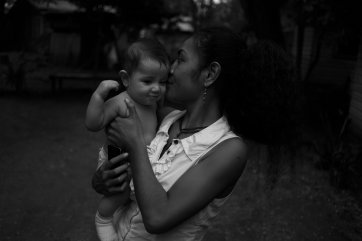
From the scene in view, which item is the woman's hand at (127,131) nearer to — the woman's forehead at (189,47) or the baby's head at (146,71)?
the baby's head at (146,71)

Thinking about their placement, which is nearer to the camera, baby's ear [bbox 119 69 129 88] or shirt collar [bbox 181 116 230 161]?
shirt collar [bbox 181 116 230 161]

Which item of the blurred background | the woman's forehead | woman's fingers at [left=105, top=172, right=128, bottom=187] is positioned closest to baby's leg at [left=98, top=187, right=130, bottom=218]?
woman's fingers at [left=105, top=172, right=128, bottom=187]

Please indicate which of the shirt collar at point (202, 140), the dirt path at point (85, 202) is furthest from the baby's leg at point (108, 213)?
the dirt path at point (85, 202)

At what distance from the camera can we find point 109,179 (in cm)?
174

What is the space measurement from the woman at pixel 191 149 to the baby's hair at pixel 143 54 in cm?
16

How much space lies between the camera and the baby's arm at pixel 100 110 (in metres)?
1.87

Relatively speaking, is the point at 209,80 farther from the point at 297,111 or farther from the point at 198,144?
the point at 297,111

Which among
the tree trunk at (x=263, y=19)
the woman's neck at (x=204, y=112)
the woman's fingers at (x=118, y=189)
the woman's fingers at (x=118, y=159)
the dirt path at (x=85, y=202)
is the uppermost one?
the tree trunk at (x=263, y=19)

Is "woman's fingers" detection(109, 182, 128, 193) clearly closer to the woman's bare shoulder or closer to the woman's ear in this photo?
the woman's bare shoulder

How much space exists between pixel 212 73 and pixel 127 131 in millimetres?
453

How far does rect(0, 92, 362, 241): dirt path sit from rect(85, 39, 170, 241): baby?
1476 millimetres

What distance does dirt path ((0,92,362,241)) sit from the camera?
421 centimetres

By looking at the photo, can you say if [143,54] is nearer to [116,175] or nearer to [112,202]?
[116,175]

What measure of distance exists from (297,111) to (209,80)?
443 millimetres
